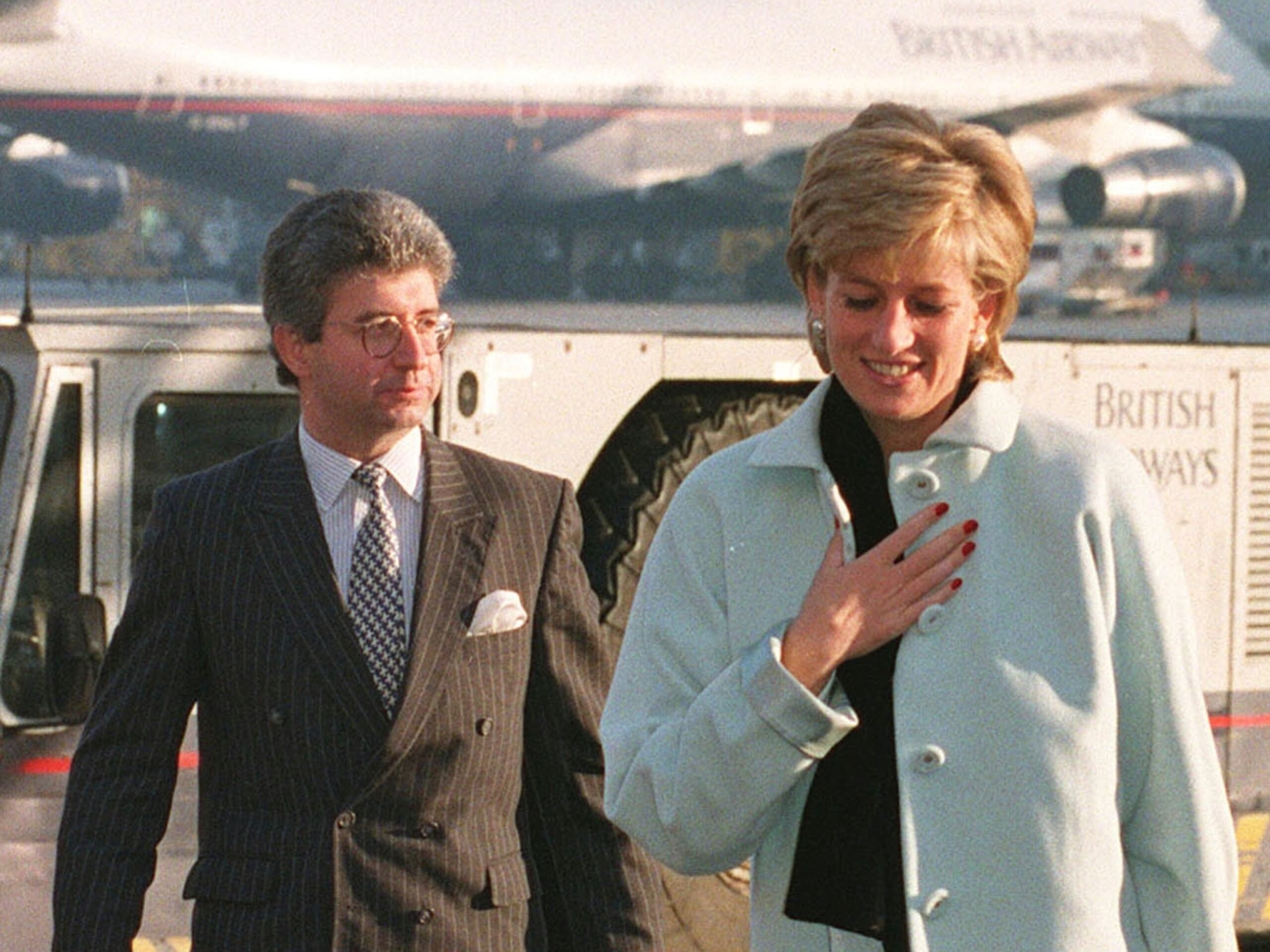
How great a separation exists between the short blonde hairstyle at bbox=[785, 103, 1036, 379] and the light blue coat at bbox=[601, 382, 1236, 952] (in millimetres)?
150

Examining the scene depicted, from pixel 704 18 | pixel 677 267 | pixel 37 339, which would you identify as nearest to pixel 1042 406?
pixel 37 339

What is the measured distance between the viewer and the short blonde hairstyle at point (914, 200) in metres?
2.09

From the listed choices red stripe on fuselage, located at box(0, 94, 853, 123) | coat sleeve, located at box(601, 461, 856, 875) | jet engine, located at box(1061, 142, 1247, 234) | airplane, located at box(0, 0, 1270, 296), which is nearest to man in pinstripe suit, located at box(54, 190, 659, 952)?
coat sleeve, located at box(601, 461, 856, 875)

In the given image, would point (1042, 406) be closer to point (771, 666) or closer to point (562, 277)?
point (771, 666)

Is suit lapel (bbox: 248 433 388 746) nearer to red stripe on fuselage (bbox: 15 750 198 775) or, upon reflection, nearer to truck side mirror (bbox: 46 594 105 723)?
truck side mirror (bbox: 46 594 105 723)

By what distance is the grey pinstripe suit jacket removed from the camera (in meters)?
2.62

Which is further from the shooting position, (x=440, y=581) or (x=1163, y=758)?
(x=440, y=581)

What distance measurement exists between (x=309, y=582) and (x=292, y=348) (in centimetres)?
29

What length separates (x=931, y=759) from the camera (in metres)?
2.11

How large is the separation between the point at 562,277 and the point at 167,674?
16518 millimetres

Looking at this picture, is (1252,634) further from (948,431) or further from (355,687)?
(948,431)

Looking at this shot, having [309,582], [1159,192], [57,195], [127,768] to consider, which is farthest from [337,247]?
[1159,192]

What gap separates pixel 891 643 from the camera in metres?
2.17

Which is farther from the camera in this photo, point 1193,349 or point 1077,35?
point 1077,35
